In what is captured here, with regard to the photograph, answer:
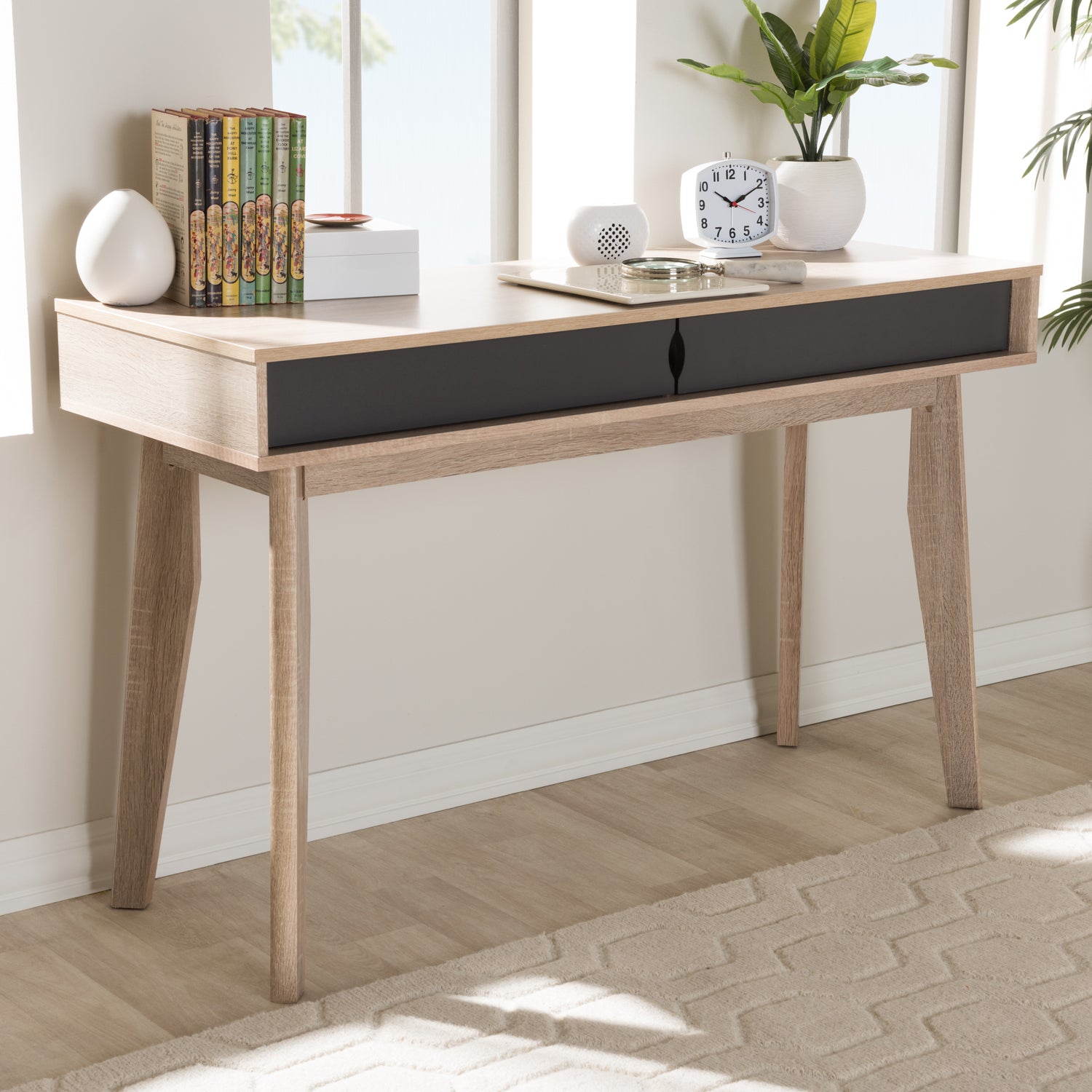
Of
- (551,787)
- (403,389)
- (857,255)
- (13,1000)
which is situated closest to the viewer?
(403,389)

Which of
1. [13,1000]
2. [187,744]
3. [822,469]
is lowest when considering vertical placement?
[13,1000]

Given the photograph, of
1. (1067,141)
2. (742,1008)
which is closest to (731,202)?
(1067,141)

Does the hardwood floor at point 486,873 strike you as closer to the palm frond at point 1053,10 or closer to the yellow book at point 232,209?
the yellow book at point 232,209

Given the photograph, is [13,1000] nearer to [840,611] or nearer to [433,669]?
[433,669]

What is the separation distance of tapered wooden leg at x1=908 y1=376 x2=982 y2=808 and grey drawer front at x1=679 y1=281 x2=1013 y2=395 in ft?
0.45

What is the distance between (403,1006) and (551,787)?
0.91 m

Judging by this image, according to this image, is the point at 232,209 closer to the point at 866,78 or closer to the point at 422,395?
the point at 422,395

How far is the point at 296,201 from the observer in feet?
7.85

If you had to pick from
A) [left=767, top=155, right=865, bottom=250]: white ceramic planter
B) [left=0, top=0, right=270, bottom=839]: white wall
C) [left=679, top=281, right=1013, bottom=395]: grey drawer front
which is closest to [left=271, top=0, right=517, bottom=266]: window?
[left=0, top=0, right=270, bottom=839]: white wall

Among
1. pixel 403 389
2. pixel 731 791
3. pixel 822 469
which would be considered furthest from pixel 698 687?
pixel 403 389

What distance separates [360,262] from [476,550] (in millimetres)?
740

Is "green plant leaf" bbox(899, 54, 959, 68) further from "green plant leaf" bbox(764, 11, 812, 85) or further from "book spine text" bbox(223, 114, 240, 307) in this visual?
"book spine text" bbox(223, 114, 240, 307)

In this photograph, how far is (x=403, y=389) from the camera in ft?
7.19

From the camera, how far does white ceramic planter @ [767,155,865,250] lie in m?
3.02
